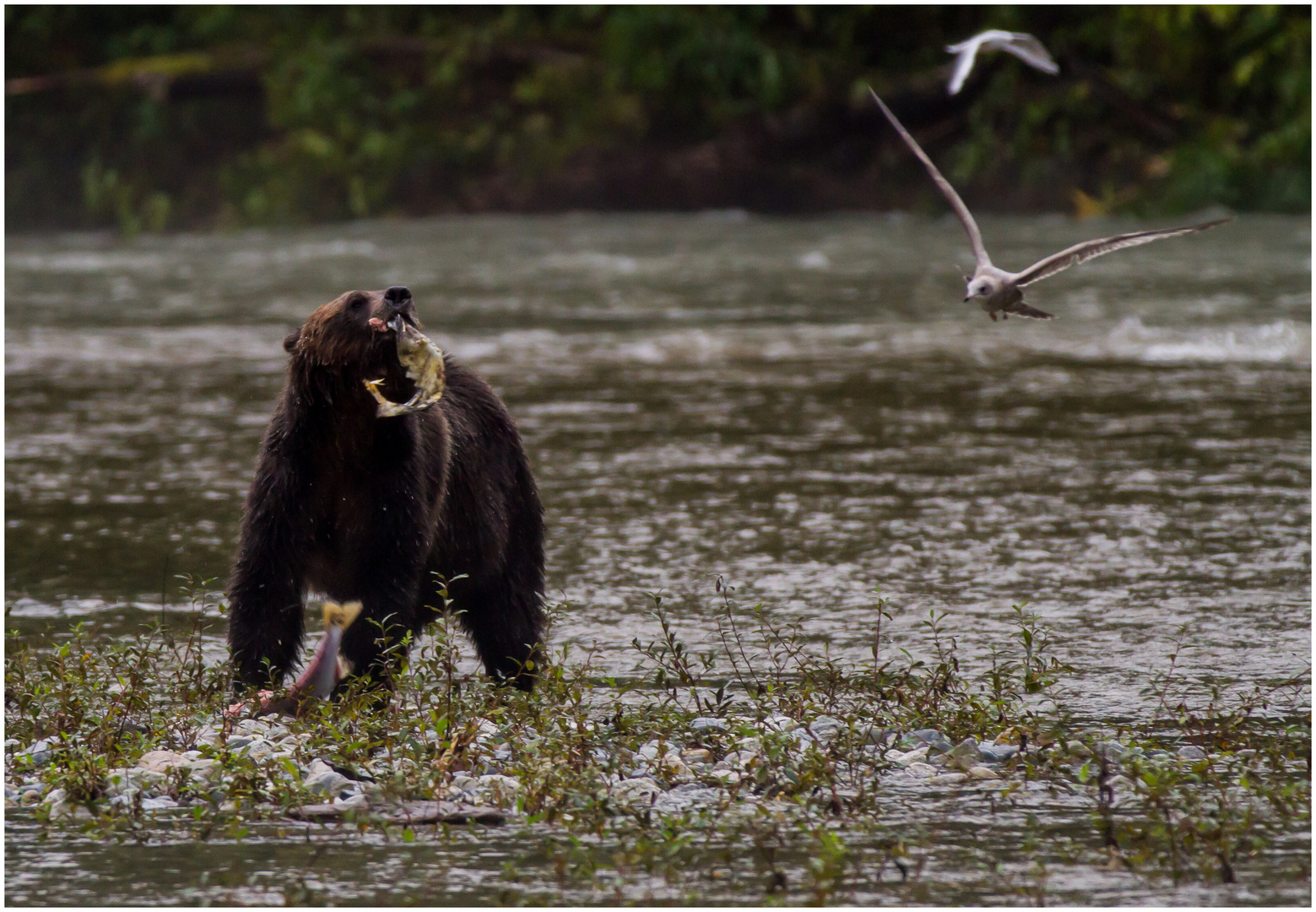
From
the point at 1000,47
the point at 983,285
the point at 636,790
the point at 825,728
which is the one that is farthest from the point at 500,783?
the point at 1000,47

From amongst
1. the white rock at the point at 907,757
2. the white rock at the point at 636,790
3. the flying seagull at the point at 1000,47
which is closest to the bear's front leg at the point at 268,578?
the white rock at the point at 636,790

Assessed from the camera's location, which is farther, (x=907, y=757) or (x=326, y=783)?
(x=907, y=757)

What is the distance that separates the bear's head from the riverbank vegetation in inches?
33.1

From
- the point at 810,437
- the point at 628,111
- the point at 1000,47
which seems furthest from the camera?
the point at 628,111

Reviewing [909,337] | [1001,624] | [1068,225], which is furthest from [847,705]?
[1068,225]

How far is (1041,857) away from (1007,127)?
22.0 meters

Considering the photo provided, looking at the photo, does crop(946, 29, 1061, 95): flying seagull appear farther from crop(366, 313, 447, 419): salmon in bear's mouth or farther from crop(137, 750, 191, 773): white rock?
crop(137, 750, 191, 773): white rock

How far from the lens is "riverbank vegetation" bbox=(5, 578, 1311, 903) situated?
13.9 ft

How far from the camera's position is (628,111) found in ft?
86.5

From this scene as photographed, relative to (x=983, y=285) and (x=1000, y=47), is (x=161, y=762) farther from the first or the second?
(x=1000, y=47)

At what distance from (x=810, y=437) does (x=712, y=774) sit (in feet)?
19.4

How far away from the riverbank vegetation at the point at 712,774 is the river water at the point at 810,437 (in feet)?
1.82

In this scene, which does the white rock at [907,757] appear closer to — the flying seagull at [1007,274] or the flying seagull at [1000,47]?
the flying seagull at [1007,274]

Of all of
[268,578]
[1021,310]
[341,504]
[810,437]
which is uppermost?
[1021,310]
